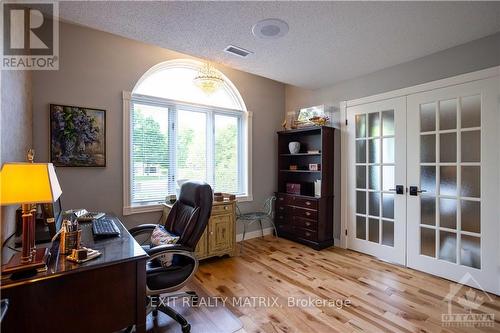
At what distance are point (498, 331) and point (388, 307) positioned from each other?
0.76m

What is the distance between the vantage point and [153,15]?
2.09m

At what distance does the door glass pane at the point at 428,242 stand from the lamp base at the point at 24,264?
3596 millimetres

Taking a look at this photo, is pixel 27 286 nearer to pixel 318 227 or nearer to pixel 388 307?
pixel 388 307

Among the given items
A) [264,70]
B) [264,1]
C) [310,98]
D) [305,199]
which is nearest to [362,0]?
[264,1]

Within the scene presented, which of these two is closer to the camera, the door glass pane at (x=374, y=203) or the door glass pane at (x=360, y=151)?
the door glass pane at (x=374, y=203)

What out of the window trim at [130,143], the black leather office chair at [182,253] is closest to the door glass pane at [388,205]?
the window trim at [130,143]

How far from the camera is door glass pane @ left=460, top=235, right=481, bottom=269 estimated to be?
8.39 feet

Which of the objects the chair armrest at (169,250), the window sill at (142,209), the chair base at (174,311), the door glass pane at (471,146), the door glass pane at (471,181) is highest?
the door glass pane at (471,146)

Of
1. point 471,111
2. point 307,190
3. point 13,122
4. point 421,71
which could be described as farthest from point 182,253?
point 421,71

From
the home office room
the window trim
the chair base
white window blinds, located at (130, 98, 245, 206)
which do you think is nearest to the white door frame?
the home office room

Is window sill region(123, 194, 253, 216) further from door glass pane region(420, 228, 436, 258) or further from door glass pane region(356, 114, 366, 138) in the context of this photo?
door glass pane region(420, 228, 436, 258)

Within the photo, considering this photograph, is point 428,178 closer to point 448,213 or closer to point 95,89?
point 448,213

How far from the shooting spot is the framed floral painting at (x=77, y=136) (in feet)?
8.55

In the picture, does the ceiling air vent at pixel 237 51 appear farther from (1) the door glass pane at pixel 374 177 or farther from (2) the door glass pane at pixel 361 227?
(2) the door glass pane at pixel 361 227
